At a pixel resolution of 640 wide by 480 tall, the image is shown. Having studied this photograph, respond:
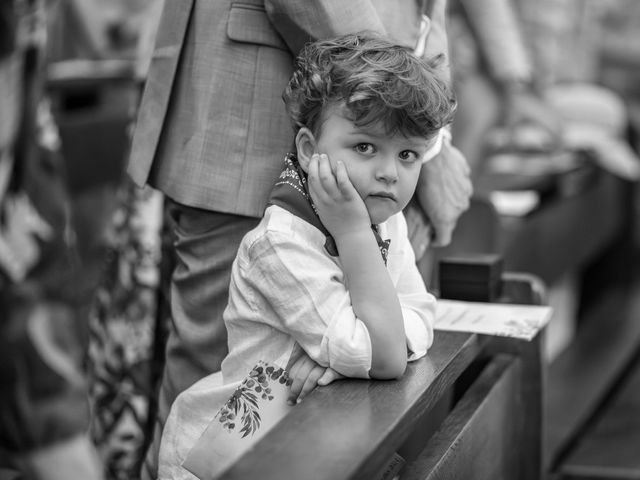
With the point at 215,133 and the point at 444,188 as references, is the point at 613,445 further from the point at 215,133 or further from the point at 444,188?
the point at 215,133

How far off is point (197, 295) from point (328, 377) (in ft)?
1.40

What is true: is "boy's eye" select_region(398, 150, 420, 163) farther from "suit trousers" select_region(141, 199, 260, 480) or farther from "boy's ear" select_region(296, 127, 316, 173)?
"suit trousers" select_region(141, 199, 260, 480)

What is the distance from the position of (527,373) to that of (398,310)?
0.77m

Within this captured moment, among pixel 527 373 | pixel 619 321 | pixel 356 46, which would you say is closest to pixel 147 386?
pixel 527 373

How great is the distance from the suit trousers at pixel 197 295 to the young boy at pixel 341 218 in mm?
240

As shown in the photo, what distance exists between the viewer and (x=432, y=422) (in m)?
2.23

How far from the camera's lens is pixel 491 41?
381 cm

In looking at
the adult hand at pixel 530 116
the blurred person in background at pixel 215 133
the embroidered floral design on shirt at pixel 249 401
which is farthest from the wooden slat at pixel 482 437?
the adult hand at pixel 530 116

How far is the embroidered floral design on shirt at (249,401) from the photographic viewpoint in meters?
1.48

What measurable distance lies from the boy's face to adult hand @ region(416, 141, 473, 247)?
0.36 metres

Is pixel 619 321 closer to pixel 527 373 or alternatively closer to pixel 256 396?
pixel 527 373

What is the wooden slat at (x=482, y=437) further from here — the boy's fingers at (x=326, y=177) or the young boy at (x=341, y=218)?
the boy's fingers at (x=326, y=177)

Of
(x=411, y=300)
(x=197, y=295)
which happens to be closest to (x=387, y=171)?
(x=411, y=300)

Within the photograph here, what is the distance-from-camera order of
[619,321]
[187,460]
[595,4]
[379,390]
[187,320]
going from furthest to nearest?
[595,4] < [619,321] < [187,320] < [187,460] < [379,390]
